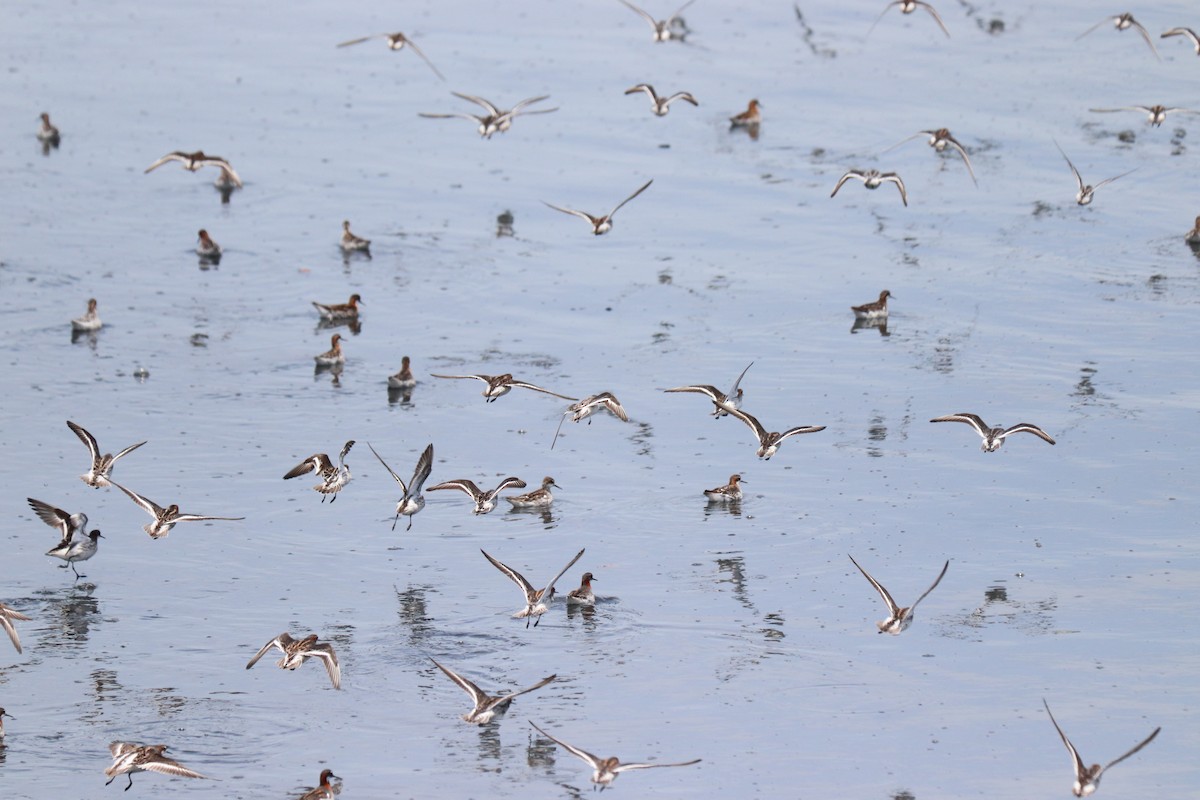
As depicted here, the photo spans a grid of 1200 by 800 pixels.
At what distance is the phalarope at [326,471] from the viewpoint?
28438 millimetres

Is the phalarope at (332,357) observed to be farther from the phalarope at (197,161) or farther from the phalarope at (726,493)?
the phalarope at (197,161)

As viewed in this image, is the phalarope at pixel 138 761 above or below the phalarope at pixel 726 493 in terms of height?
below

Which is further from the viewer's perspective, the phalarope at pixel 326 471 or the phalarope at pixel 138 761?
the phalarope at pixel 326 471

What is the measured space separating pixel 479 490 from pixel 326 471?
8.54 feet

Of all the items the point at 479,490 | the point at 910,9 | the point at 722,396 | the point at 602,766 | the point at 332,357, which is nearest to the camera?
the point at 602,766

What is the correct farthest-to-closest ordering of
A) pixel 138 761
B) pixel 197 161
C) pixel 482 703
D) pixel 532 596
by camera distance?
pixel 197 161, pixel 532 596, pixel 482 703, pixel 138 761

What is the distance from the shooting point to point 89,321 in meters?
37.0

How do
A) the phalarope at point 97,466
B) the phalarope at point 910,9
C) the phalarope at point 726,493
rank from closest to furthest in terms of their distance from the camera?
the phalarope at point 97,466 → the phalarope at point 726,493 → the phalarope at point 910,9

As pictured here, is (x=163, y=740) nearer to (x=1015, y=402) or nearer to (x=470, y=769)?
(x=470, y=769)

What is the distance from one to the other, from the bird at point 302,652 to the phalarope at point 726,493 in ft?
27.5

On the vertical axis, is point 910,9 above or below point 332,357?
above

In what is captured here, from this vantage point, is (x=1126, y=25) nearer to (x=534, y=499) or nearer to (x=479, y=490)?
(x=534, y=499)

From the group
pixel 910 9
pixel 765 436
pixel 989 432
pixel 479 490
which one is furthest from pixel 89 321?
pixel 910 9

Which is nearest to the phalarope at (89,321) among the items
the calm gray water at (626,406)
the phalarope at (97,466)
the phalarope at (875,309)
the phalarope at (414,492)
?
the calm gray water at (626,406)
